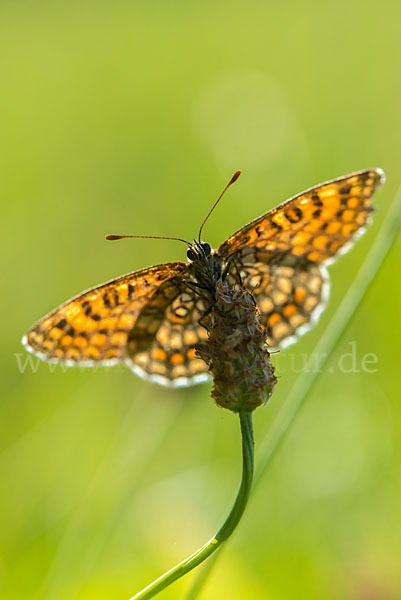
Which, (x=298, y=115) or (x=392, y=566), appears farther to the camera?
(x=298, y=115)

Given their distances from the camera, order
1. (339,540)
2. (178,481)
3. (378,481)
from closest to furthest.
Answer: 1. (339,540)
2. (378,481)
3. (178,481)

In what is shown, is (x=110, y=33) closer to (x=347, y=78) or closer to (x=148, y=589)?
(x=347, y=78)

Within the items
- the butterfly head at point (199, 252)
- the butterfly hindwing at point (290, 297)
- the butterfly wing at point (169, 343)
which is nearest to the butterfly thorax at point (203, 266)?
the butterfly head at point (199, 252)

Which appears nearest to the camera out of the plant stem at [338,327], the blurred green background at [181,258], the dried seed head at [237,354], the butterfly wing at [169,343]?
the dried seed head at [237,354]

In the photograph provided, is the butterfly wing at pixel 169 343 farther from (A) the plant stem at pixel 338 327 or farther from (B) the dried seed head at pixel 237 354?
(B) the dried seed head at pixel 237 354

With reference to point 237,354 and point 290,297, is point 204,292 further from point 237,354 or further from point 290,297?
point 290,297

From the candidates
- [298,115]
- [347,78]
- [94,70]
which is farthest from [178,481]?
[94,70]
